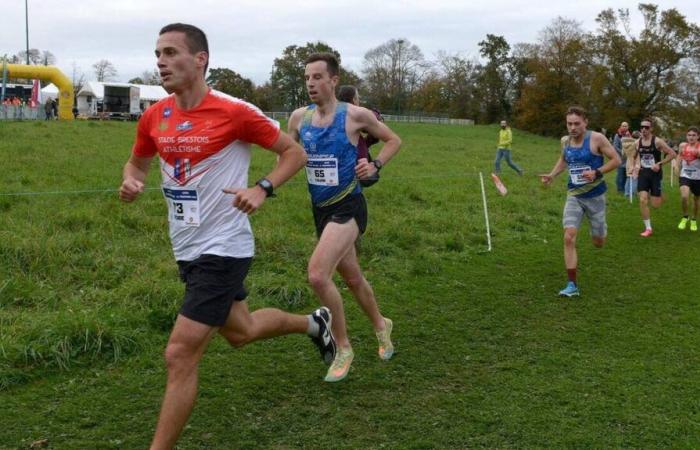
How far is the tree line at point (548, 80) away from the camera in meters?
57.0

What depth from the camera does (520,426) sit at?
4.05m

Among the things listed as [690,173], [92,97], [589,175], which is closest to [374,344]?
[589,175]

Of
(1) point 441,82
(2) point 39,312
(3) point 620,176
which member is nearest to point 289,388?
(2) point 39,312

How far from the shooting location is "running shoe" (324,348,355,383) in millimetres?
4781

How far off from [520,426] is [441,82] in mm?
82554

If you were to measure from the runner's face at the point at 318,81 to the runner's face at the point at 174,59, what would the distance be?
1.53 m

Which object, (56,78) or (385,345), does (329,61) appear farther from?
(56,78)

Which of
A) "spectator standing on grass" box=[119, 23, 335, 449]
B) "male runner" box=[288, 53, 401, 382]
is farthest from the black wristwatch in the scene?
"male runner" box=[288, 53, 401, 382]

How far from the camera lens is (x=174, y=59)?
3436 millimetres

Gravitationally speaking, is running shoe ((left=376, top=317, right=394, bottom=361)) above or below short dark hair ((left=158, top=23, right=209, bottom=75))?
below

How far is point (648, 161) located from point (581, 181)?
19.0ft

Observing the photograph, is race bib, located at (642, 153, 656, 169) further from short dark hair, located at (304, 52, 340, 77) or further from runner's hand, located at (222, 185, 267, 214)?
runner's hand, located at (222, 185, 267, 214)

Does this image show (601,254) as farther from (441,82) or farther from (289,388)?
(441,82)

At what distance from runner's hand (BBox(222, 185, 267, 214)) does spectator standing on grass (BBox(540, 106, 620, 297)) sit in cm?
497
